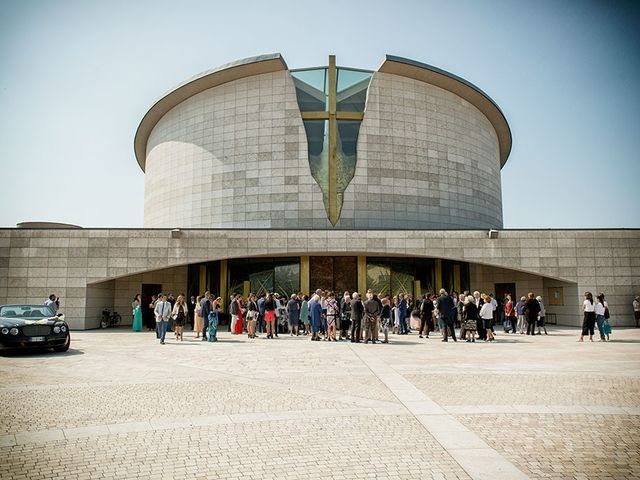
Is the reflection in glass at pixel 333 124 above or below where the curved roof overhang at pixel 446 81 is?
below

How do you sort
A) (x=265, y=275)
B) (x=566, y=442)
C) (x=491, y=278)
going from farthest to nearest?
(x=491, y=278), (x=265, y=275), (x=566, y=442)

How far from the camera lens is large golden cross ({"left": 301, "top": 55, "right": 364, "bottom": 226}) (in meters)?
26.7

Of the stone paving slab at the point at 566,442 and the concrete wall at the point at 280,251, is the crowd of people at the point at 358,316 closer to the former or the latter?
the concrete wall at the point at 280,251

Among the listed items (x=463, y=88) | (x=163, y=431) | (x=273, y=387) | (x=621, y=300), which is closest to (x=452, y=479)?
(x=163, y=431)

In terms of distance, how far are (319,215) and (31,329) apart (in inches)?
639

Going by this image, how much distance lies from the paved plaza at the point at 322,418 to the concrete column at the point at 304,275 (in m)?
13.0

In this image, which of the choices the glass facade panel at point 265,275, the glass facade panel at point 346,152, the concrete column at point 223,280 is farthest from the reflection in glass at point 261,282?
the glass facade panel at point 346,152

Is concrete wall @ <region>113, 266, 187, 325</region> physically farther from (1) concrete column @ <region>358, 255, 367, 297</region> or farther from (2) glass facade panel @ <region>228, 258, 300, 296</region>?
(1) concrete column @ <region>358, 255, 367, 297</region>

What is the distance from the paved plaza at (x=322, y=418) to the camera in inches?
183

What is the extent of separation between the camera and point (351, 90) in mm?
28156

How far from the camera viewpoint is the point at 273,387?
8352 millimetres

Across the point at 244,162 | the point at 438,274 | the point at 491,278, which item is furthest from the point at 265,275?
the point at 491,278

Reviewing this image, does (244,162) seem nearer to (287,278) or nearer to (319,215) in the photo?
(319,215)

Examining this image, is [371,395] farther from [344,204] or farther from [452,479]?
[344,204]
